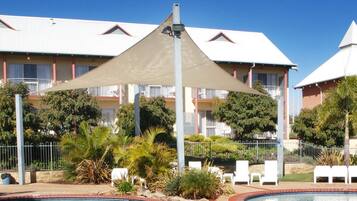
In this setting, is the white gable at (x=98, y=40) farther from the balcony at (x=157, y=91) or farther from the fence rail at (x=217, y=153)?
the fence rail at (x=217, y=153)

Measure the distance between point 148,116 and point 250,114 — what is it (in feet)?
18.1

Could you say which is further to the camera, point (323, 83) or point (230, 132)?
point (323, 83)

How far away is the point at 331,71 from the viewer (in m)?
35.5

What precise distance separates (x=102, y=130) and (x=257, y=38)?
23206 millimetres

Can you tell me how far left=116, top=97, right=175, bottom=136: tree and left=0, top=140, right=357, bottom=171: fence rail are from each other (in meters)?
1.83

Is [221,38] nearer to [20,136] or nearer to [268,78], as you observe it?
[268,78]

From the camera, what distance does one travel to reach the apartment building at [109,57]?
98.9 ft

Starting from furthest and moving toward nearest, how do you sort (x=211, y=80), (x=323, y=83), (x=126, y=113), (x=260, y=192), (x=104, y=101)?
(x=323, y=83) < (x=104, y=101) < (x=126, y=113) < (x=211, y=80) < (x=260, y=192)

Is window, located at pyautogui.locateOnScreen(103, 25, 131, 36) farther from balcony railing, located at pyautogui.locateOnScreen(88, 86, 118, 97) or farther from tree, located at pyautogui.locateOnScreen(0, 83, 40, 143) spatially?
tree, located at pyautogui.locateOnScreen(0, 83, 40, 143)

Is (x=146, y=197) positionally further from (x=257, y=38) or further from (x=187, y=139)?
(x=257, y=38)

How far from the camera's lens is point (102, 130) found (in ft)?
55.5

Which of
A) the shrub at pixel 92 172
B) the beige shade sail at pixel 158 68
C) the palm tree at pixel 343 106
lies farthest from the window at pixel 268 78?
the shrub at pixel 92 172

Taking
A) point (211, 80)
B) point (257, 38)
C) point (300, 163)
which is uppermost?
point (257, 38)

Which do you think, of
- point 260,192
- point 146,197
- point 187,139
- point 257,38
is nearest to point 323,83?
point 257,38
